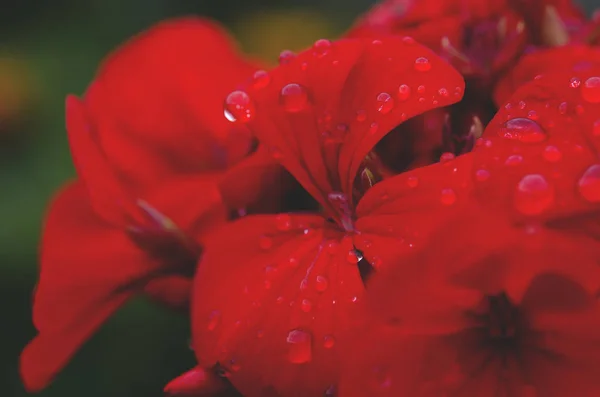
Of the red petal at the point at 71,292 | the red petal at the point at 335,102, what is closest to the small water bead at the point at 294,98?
the red petal at the point at 335,102

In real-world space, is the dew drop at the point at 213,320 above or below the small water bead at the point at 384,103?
below

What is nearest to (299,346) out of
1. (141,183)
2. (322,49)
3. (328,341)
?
(328,341)

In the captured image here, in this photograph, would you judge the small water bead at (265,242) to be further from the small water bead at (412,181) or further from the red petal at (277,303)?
the small water bead at (412,181)

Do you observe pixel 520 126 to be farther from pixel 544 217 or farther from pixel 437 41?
pixel 437 41

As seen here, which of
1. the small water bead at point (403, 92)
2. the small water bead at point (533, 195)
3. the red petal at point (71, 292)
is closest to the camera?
the small water bead at point (533, 195)

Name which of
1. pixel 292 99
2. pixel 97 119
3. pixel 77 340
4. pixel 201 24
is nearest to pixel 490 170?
pixel 292 99

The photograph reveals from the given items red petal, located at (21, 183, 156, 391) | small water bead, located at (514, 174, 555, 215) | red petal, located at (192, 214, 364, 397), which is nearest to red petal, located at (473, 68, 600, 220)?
small water bead, located at (514, 174, 555, 215)
